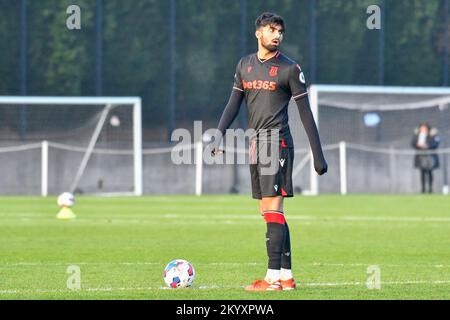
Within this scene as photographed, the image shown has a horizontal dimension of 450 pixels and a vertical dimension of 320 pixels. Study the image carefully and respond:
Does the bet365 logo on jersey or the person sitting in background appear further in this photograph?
the person sitting in background

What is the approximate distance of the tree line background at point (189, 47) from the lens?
3512 cm

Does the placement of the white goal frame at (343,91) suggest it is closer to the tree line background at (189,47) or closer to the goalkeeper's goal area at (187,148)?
the goalkeeper's goal area at (187,148)

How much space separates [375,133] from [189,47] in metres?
6.22

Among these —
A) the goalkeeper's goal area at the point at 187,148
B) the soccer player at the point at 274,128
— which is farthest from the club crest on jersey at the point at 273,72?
the goalkeeper's goal area at the point at 187,148

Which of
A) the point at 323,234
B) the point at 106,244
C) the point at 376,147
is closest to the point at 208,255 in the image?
the point at 106,244

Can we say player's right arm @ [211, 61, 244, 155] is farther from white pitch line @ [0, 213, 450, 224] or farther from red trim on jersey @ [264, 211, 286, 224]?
white pitch line @ [0, 213, 450, 224]

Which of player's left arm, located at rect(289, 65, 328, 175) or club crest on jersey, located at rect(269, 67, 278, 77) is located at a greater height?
club crest on jersey, located at rect(269, 67, 278, 77)

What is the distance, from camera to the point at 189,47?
121ft

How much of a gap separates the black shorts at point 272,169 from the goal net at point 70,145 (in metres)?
23.2

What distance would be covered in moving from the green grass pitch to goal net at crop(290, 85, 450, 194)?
7694 mm

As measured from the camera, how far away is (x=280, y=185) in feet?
33.4

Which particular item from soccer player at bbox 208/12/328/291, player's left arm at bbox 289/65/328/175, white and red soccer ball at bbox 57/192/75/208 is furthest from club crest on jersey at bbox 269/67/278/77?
white and red soccer ball at bbox 57/192/75/208

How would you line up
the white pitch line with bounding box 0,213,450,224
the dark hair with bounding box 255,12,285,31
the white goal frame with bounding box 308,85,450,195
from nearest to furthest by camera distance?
the dark hair with bounding box 255,12,285,31 < the white pitch line with bounding box 0,213,450,224 < the white goal frame with bounding box 308,85,450,195

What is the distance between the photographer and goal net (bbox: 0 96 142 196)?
33094 mm
